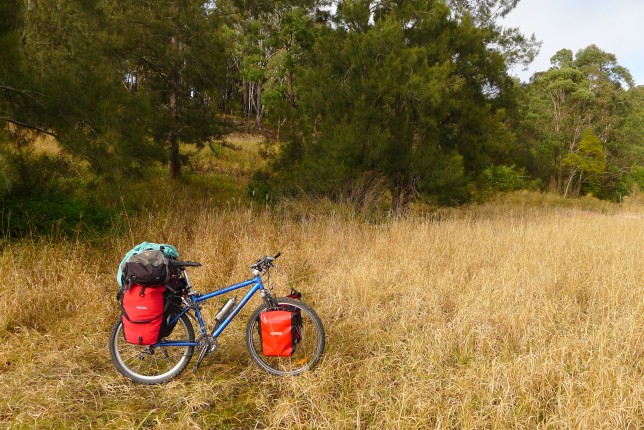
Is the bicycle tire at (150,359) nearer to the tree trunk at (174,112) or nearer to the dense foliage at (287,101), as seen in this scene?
the dense foliage at (287,101)

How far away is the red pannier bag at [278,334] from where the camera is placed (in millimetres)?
2699

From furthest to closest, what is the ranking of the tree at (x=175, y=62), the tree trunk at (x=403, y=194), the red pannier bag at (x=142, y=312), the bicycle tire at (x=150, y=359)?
the tree at (x=175, y=62), the tree trunk at (x=403, y=194), the bicycle tire at (x=150, y=359), the red pannier bag at (x=142, y=312)

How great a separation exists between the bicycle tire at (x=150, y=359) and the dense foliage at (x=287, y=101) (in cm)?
210

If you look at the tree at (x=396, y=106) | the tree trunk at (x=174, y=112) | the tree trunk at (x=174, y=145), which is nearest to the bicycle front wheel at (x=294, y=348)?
the tree at (x=396, y=106)

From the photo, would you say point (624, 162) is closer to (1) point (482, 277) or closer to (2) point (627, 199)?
(2) point (627, 199)

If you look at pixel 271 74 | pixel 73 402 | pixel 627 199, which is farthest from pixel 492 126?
pixel 627 199

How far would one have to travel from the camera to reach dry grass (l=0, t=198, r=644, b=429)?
2412mm

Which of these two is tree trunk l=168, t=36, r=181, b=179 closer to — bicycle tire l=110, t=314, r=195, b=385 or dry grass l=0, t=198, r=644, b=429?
dry grass l=0, t=198, r=644, b=429

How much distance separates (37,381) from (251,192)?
8.34 m

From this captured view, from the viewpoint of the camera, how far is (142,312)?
2.61 m

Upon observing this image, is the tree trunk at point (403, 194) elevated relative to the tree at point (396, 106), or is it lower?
lower

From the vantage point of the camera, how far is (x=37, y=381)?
2.76 m

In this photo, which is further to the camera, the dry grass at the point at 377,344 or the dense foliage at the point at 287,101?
the dense foliage at the point at 287,101

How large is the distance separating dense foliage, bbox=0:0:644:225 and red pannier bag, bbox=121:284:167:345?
88.6 inches
